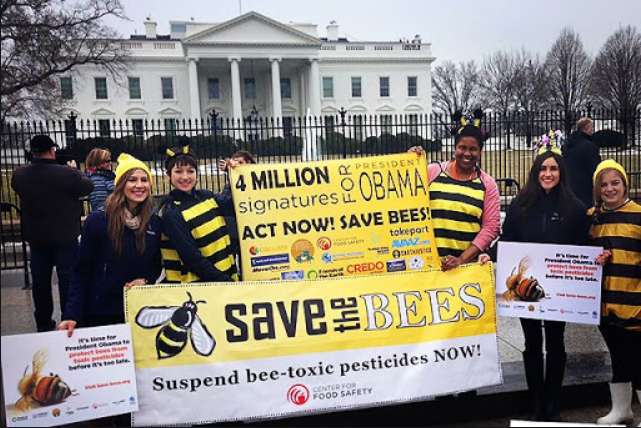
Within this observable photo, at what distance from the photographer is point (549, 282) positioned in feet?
12.4

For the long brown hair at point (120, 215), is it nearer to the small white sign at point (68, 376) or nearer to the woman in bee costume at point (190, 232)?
the woman in bee costume at point (190, 232)

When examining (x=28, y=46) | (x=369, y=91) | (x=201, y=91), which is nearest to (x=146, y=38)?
(x=201, y=91)

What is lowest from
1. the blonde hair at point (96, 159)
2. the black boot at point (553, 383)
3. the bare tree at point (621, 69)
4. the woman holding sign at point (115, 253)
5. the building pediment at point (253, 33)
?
the black boot at point (553, 383)

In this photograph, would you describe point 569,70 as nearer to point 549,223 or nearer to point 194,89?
point 194,89

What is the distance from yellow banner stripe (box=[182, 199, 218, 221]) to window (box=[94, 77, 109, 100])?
200 ft

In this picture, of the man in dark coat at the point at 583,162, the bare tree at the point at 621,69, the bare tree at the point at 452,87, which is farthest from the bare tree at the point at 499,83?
the man in dark coat at the point at 583,162

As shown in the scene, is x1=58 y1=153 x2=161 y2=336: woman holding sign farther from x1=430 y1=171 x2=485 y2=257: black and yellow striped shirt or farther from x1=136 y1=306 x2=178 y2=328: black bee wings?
x1=430 y1=171 x2=485 y2=257: black and yellow striped shirt

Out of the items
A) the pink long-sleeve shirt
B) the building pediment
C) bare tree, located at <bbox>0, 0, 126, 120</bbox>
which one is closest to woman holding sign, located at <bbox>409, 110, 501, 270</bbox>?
the pink long-sleeve shirt

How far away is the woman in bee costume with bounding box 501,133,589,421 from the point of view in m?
3.75

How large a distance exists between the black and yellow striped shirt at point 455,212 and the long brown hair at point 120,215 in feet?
6.38

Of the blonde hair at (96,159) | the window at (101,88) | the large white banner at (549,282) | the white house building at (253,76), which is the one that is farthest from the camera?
the white house building at (253,76)

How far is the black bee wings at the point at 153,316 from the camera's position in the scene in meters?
3.43

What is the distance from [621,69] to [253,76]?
142 ft

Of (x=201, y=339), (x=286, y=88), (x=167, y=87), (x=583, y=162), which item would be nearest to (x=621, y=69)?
(x=583, y=162)
